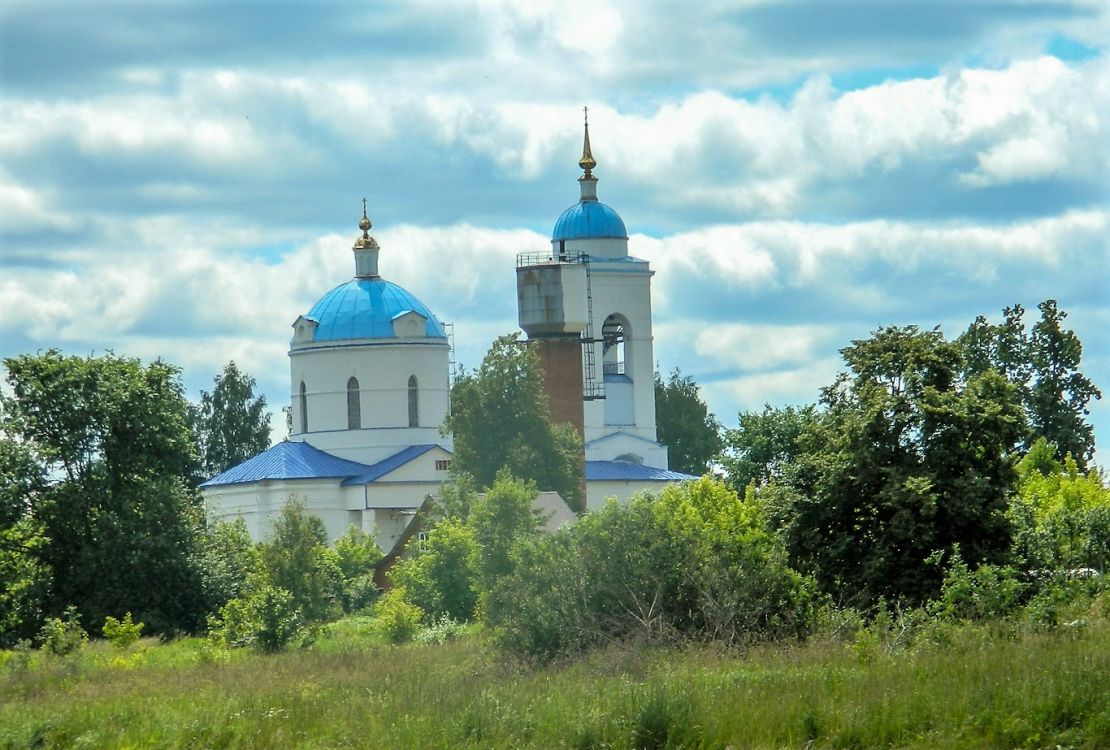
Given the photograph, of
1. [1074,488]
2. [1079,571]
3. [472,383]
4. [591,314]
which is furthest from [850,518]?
[591,314]

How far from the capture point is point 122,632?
36625 millimetres

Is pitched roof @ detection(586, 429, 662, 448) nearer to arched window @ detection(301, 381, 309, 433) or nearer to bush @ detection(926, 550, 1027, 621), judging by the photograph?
arched window @ detection(301, 381, 309, 433)

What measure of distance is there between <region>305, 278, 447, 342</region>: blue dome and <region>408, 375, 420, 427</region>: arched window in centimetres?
215

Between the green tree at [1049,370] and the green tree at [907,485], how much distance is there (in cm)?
3589

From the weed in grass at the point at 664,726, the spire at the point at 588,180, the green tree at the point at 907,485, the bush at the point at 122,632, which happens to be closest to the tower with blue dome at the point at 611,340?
the spire at the point at 588,180

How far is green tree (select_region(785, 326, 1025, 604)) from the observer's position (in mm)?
26594

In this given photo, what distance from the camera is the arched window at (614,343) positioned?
83.8m

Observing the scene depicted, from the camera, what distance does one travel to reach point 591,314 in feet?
269

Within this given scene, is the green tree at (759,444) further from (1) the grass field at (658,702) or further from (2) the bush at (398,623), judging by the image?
(1) the grass field at (658,702)

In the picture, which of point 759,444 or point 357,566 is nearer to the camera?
point 759,444

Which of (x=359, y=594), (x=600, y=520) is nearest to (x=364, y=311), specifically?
(x=359, y=594)

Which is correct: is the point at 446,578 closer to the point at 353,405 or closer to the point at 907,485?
the point at 907,485

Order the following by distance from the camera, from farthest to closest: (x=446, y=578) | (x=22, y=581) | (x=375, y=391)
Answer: (x=375, y=391), (x=446, y=578), (x=22, y=581)

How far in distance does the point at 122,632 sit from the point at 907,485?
1669 centimetres
